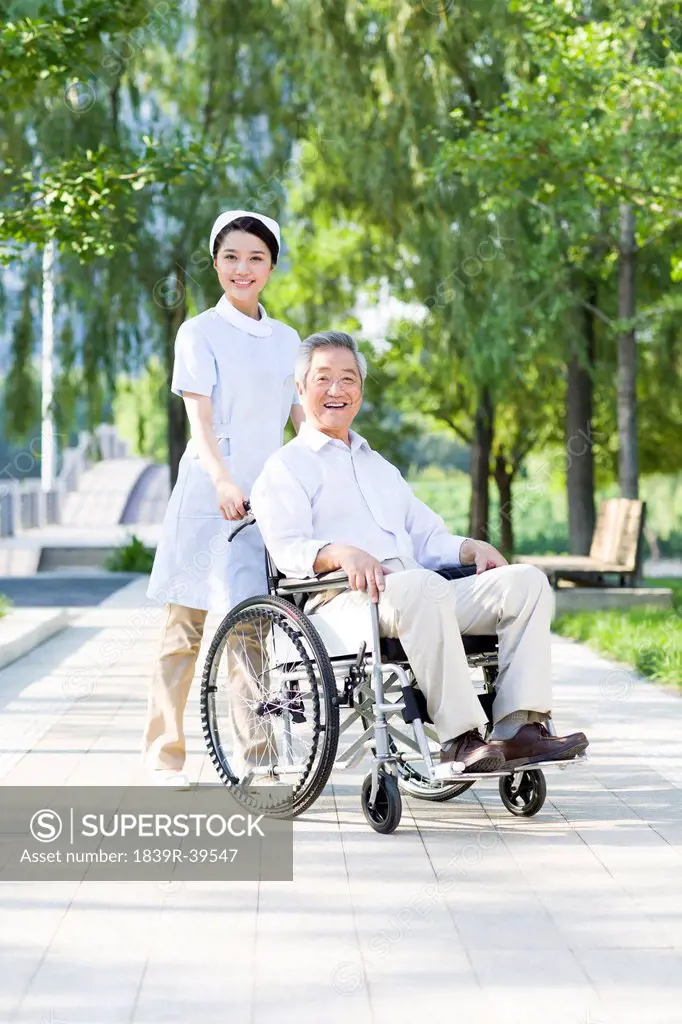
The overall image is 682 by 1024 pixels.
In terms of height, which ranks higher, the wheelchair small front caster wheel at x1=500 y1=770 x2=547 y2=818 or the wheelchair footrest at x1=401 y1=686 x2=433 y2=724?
the wheelchair footrest at x1=401 y1=686 x2=433 y2=724

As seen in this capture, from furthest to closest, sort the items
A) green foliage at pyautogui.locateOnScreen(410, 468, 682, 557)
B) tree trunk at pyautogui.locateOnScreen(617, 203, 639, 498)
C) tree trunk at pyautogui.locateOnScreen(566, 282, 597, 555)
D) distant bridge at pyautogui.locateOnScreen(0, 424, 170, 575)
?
green foliage at pyautogui.locateOnScreen(410, 468, 682, 557)
distant bridge at pyautogui.locateOnScreen(0, 424, 170, 575)
tree trunk at pyautogui.locateOnScreen(566, 282, 597, 555)
tree trunk at pyautogui.locateOnScreen(617, 203, 639, 498)

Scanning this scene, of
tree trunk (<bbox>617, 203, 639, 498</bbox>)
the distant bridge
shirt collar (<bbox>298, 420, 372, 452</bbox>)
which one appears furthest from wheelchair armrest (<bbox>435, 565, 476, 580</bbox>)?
the distant bridge

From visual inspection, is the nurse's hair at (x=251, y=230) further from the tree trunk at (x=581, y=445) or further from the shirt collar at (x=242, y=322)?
the tree trunk at (x=581, y=445)

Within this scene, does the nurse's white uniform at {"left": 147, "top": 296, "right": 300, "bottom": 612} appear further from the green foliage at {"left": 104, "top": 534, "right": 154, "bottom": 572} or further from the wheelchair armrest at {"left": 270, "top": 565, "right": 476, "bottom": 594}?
the green foliage at {"left": 104, "top": 534, "right": 154, "bottom": 572}

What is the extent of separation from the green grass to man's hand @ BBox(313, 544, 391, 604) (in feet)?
12.5

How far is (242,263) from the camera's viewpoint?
5.11 m

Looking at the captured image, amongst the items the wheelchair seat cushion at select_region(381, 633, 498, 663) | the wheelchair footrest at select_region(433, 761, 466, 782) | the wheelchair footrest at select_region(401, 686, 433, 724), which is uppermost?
the wheelchair seat cushion at select_region(381, 633, 498, 663)

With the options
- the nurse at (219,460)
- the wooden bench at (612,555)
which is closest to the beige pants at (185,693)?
the nurse at (219,460)

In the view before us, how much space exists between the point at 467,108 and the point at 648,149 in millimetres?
7107

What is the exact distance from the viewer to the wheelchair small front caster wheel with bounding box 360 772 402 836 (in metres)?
4.45

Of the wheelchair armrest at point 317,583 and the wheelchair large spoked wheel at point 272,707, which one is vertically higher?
the wheelchair armrest at point 317,583

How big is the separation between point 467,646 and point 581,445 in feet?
42.0

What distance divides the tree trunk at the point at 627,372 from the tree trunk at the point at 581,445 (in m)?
2.37

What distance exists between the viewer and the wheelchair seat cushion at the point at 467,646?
14.5 ft
